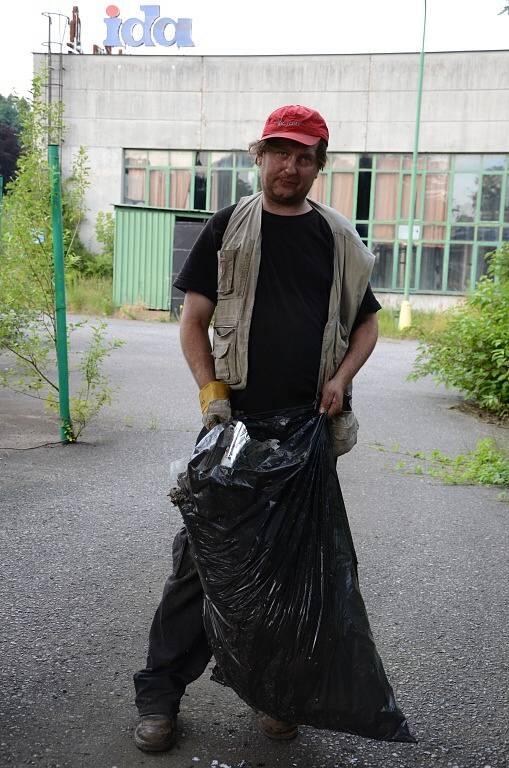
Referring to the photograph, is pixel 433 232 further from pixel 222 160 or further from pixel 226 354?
pixel 226 354

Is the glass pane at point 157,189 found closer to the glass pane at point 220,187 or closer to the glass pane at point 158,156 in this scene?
the glass pane at point 158,156

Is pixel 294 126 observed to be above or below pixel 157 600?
above

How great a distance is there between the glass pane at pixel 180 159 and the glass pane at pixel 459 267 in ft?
32.5

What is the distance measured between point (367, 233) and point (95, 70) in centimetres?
1155

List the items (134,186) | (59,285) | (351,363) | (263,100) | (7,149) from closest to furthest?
1. (351,363)
2. (59,285)
3. (263,100)
4. (134,186)
5. (7,149)

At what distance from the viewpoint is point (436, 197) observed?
3272 centimetres

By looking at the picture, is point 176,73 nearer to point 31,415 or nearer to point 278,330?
point 31,415

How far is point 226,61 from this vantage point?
33781 millimetres

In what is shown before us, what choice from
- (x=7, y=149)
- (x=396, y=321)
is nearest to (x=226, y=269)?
(x=396, y=321)

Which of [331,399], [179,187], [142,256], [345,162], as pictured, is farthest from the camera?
[179,187]

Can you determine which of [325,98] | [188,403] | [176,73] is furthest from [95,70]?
[188,403]

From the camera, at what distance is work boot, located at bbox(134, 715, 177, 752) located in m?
3.19

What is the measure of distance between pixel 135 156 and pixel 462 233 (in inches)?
478

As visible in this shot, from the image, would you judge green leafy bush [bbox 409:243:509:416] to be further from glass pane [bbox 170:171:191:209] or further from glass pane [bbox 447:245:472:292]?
glass pane [bbox 170:171:191:209]
